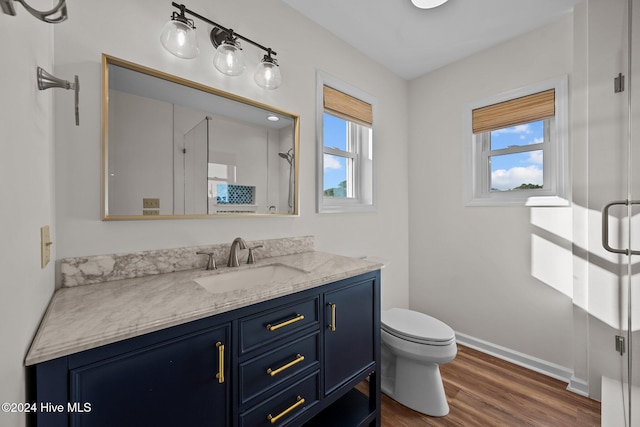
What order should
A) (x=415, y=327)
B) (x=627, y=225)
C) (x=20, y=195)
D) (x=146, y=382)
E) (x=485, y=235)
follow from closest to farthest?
(x=20, y=195) < (x=146, y=382) < (x=627, y=225) < (x=415, y=327) < (x=485, y=235)

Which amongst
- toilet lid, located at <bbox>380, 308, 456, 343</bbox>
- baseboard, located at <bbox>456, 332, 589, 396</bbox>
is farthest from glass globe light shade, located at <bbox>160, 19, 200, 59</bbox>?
baseboard, located at <bbox>456, 332, 589, 396</bbox>

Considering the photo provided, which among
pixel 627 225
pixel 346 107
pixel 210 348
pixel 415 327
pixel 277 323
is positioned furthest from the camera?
pixel 346 107

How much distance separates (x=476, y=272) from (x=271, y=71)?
7.34 ft

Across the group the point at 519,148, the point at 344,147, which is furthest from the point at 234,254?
the point at 519,148

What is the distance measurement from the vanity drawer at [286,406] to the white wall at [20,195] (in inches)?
25.0

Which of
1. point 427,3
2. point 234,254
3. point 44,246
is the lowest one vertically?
point 234,254

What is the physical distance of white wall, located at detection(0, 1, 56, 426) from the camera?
491 mm

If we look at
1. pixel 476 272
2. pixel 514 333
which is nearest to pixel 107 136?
pixel 476 272

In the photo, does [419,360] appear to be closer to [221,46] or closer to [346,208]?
[346,208]

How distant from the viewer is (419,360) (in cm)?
159

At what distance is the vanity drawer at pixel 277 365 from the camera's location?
3.11 feet

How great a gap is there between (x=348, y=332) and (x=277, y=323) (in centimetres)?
46

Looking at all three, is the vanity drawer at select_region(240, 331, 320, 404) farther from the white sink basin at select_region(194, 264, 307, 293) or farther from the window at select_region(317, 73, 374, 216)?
the window at select_region(317, 73, 374, 216)

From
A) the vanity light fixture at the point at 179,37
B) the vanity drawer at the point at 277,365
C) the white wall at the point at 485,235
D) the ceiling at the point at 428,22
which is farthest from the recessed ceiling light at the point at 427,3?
the vanity drawer at the point at 277,365
